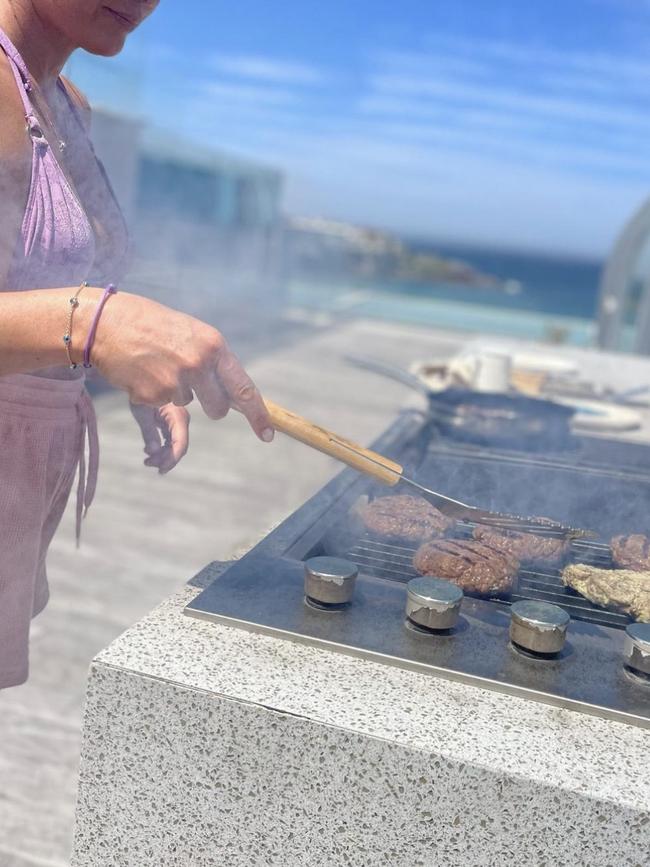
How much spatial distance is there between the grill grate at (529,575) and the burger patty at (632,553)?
0.16 ft

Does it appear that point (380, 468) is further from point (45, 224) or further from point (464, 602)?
point (45, 224)

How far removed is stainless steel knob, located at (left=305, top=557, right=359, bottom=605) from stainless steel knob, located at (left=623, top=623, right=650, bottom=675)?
1.31ft

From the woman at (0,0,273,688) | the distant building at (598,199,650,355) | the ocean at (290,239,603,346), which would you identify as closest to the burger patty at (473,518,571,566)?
the woman at (0,0,273,688)

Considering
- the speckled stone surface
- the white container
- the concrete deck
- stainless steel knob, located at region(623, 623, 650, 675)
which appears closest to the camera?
the speckled stone surface

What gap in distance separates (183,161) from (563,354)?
22.7 feet

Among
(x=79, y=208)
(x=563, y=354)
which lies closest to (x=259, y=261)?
(x=563, y=354)

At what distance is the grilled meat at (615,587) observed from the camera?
1.35 m

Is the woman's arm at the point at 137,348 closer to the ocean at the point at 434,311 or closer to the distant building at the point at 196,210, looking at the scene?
the distant building at the point at 196,210

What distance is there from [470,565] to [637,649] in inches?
12.5

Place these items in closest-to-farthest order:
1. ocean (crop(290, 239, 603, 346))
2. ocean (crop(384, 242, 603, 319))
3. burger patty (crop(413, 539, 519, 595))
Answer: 1. burger patty (crop(413, 539, 519, 595))
2. ocean (crop(290, 239, 603, 346))
3. ocean (crop(384, 242, 603, 319))

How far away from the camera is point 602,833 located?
37.1 inches

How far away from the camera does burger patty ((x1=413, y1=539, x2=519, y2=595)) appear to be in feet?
4.44

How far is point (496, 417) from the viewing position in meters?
2.48

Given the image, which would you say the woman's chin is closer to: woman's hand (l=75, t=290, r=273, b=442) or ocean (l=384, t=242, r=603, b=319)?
woman's hand (l=75, t=290, r=273, b=442)
